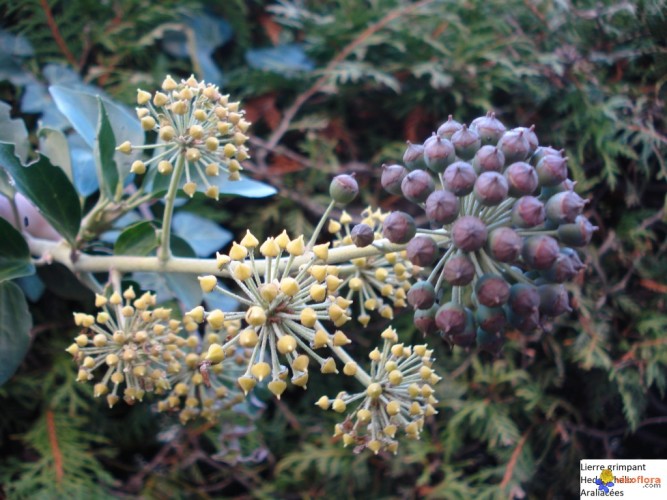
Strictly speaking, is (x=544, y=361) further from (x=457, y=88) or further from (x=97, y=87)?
(x=97, y=87)

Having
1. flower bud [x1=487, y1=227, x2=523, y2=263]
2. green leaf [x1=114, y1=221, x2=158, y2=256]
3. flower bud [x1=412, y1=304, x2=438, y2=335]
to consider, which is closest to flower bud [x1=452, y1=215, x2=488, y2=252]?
flower bud [x1=487, y1=227, x2=523, y2=263]

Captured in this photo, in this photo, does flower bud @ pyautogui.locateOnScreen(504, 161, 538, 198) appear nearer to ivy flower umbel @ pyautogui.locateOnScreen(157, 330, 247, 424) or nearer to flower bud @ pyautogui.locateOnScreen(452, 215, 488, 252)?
flower bud @ pyautogui.locateOnScreen(452, 215, 488, 252)

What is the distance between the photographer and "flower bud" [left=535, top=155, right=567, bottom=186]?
0.69 meters

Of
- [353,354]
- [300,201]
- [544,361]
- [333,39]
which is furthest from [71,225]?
[544,361]

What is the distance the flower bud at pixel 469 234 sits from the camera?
2.17 ft

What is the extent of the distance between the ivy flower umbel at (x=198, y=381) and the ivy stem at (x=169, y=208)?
113 mm

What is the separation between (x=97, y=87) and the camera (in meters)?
1.40

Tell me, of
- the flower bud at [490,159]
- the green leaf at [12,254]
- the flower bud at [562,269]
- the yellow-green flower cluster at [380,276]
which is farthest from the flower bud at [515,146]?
the green leaf at [12,254]

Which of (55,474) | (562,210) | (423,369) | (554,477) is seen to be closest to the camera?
(562,210)

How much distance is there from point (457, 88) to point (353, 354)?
0.66 meters

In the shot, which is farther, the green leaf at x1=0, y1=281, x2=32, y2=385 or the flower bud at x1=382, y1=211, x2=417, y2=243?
the green leaf at x1=0, y1=281, x2=32, y2=385

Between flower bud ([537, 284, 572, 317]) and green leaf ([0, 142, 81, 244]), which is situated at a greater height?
green leaf ([0, 142, 81, 244])

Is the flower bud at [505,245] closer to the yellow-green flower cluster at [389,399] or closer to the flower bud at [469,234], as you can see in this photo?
the flower bud at [469,234]

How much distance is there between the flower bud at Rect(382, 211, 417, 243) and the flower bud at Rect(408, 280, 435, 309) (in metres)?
0.06
